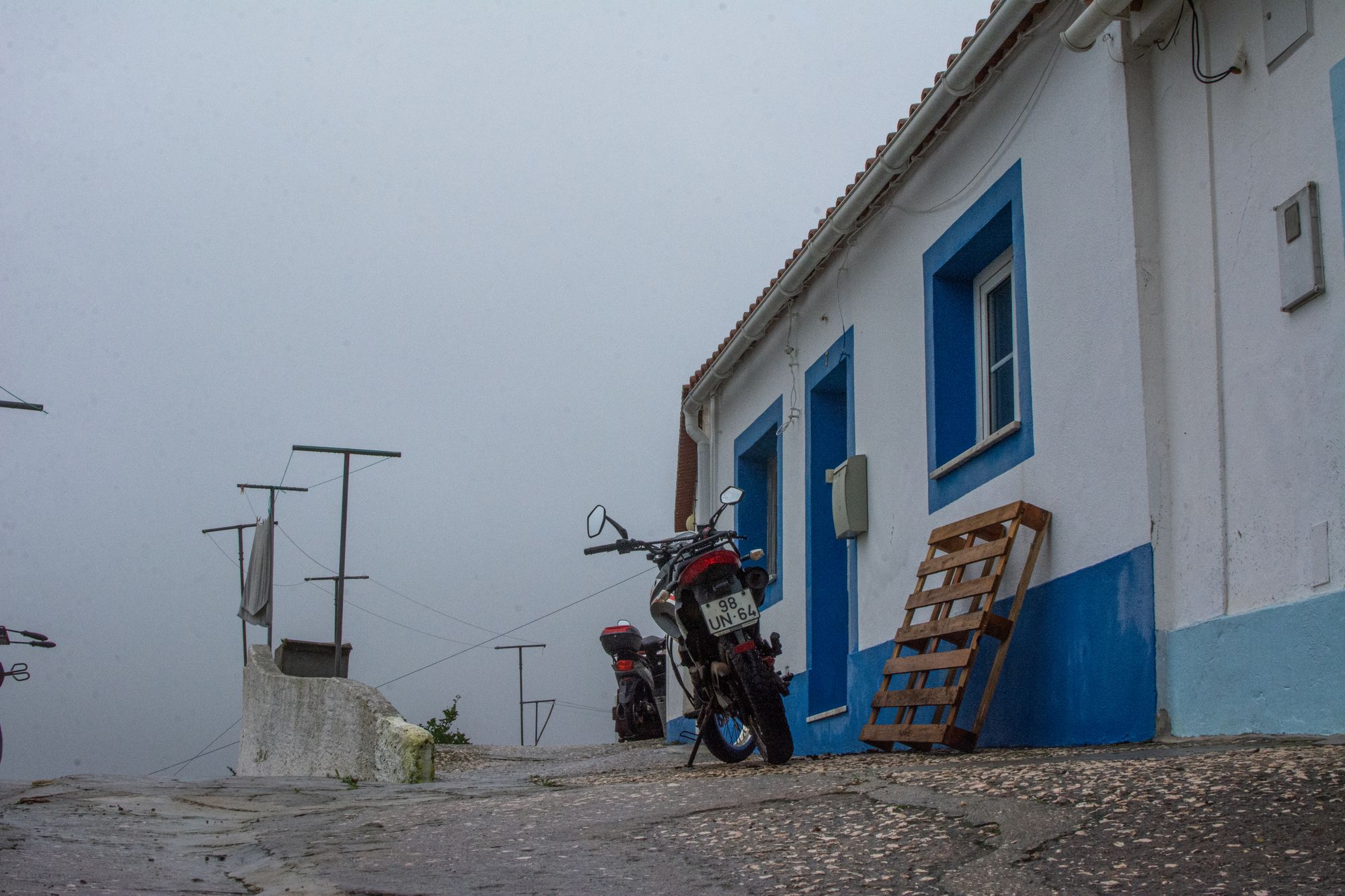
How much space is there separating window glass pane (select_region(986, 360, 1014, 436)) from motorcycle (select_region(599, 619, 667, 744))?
9.47m

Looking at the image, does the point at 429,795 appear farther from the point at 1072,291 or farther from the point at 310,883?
the point at 1072,291

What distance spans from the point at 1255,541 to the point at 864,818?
2196 millimetres

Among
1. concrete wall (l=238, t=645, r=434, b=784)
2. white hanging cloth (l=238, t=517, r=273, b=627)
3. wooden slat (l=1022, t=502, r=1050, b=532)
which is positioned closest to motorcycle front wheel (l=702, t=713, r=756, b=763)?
wooden slat (l=1022, t=502, r=1050, b=532)

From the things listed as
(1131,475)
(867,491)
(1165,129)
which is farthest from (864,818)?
(867,491)

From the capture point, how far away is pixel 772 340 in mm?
11922

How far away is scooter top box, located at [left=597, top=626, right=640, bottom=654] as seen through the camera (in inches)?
695

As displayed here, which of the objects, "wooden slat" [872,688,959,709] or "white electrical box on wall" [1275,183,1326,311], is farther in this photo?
"wooden slat" [872,688,959,709]

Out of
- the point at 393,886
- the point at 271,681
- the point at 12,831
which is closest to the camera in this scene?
the point at 393,886

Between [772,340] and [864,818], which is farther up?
[772,340]

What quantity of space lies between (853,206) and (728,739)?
12.6ft

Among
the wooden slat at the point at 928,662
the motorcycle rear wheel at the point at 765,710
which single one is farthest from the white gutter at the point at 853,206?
the motorcycle rear wheel at the point at 765,710

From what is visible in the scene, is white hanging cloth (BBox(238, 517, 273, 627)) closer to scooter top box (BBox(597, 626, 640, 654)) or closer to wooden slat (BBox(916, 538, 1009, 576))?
scooter top box (BBox(597, 626, 640, 654))

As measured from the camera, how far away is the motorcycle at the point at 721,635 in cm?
673

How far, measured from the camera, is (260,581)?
28.4 metres
